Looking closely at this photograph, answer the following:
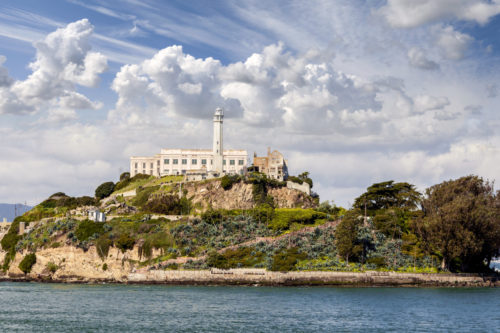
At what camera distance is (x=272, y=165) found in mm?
121875

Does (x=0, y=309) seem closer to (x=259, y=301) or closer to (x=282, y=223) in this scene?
(x=259, y=301)

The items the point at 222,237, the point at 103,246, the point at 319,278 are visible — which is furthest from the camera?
the point at 103,246

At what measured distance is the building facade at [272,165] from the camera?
121 meters

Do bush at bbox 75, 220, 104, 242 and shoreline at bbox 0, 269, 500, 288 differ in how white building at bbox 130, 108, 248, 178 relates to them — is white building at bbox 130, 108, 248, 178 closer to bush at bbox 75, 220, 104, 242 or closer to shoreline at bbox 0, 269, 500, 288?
bush at bbox 75, 220, 104, 242

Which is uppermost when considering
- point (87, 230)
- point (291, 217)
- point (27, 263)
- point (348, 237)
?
point (291, 217)

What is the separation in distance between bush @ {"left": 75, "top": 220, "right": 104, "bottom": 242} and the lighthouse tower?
3305 centimetres

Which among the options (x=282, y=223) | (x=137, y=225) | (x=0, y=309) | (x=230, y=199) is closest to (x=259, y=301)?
(x=0, y=309)

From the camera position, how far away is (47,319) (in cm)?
5112

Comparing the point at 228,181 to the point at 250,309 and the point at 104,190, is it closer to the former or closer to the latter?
the point at 104,190

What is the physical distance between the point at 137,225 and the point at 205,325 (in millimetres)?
49520

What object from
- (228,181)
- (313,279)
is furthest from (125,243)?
(313,279)

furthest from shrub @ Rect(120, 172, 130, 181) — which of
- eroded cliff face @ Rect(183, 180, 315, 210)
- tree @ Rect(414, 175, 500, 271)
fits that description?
tree @ Rect(414, 175, 500, 271)

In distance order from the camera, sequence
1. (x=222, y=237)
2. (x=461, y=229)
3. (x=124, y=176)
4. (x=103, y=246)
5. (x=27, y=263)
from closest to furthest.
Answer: (x=461, y=229) < (x=222, y=237) < (x=103, y=246) < (x=27, y=263) < (x=124, y=176)

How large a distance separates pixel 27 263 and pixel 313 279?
49.1m
